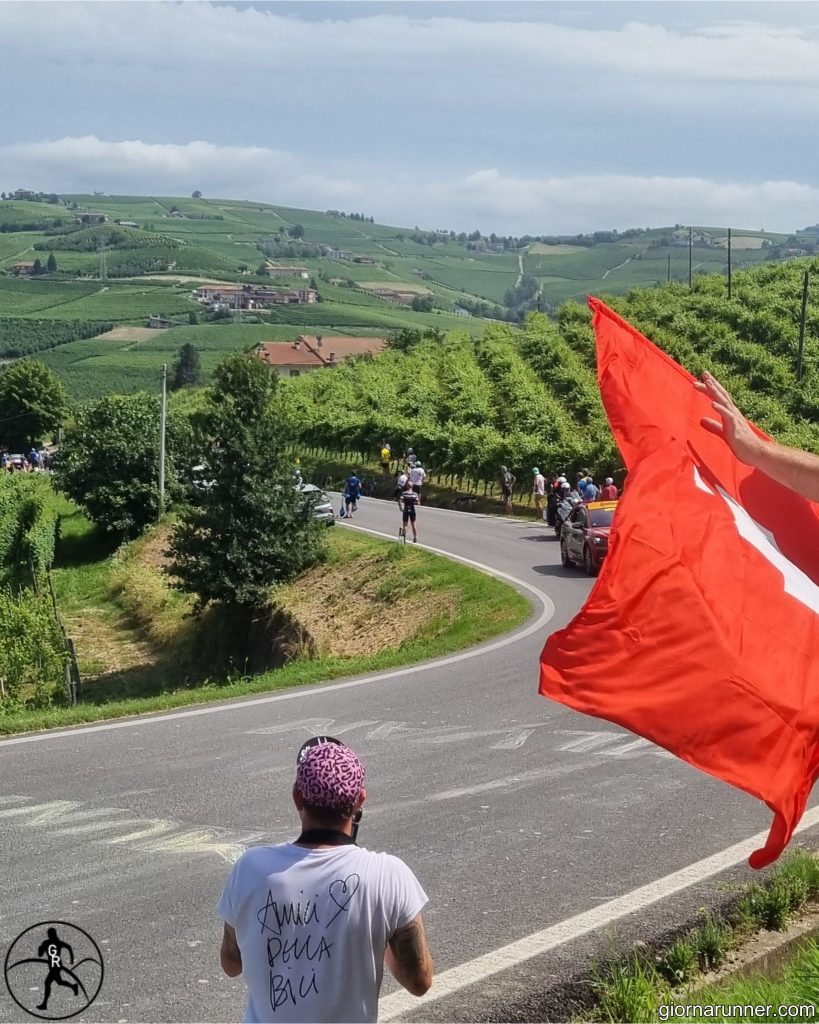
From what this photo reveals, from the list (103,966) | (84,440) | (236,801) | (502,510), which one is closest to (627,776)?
(236,801)

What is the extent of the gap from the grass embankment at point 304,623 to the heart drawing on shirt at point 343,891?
429 inches

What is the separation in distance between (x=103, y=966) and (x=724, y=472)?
4.16m

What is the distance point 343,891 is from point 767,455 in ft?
6.92

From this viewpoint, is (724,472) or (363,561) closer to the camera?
(724,472)

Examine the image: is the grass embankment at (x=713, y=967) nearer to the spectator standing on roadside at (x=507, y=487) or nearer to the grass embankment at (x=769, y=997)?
the grass embankment at (x=769, y=997)

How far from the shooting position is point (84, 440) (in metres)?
52.8

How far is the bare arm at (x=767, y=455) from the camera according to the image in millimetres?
4668

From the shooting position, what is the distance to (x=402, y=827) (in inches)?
380

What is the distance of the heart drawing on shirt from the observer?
4160 mm

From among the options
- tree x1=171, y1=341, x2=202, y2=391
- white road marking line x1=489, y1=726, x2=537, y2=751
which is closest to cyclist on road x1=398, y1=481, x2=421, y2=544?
white road marking line x1=489, y1=726, x2=537, y2=751

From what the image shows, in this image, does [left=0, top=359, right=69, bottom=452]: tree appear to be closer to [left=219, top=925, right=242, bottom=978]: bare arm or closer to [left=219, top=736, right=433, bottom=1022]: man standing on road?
[left=219, top=925, right=242, bottom=978]: bare arm

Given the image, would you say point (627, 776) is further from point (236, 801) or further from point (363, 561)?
point (363, 561)

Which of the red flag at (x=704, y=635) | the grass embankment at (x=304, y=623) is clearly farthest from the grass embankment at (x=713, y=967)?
the grass embankment at (x=304, y=623)

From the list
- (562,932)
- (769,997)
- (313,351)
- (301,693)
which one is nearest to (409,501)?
(301,693)
